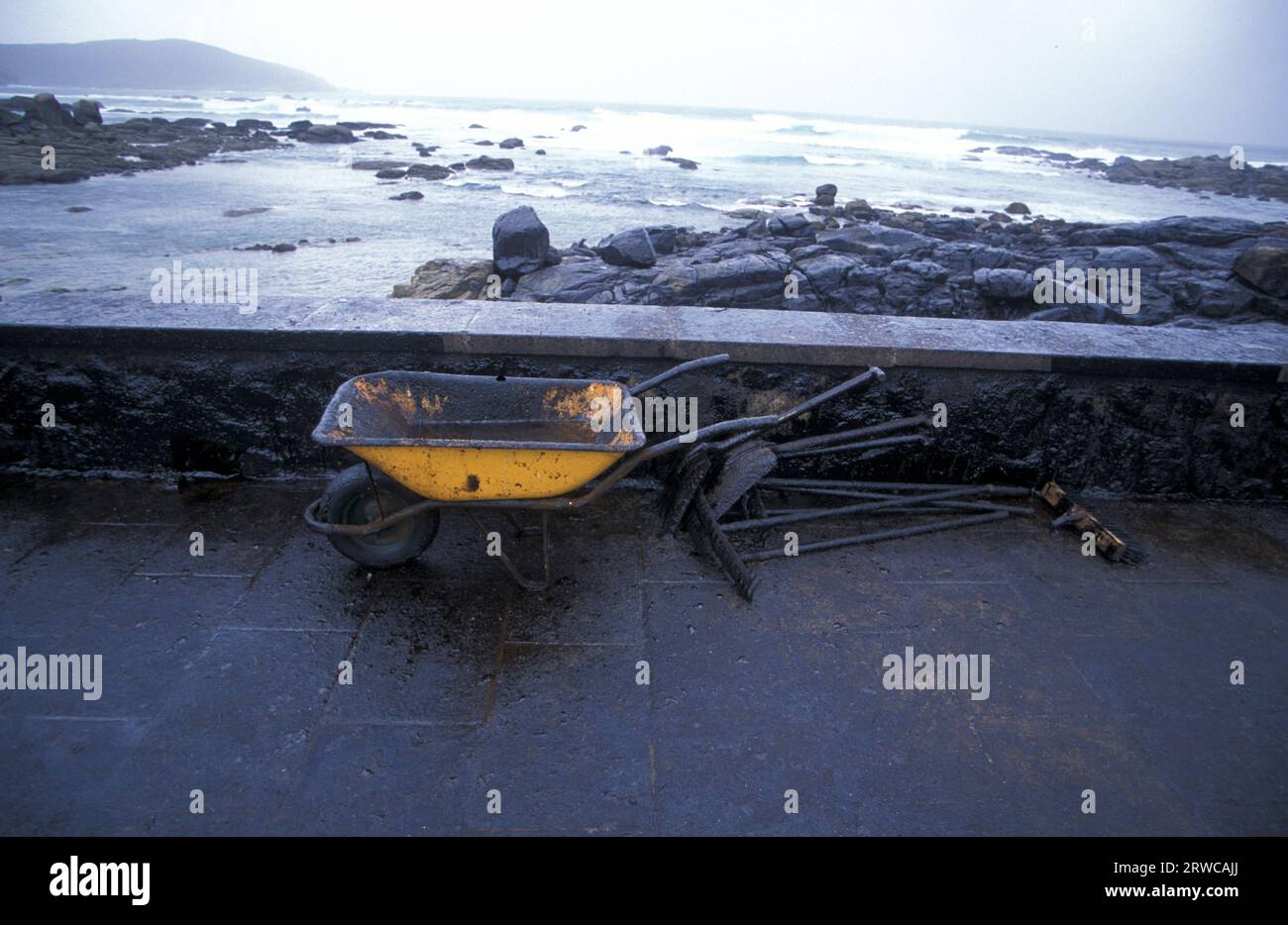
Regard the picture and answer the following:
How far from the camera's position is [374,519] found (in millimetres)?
3434

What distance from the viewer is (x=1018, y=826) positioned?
7.87ft

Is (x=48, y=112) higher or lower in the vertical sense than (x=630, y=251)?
higher

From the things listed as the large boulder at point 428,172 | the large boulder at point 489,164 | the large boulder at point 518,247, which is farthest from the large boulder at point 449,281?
the large boulder at point 489,164

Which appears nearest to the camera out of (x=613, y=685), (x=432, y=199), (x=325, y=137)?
(x=613, y=685)

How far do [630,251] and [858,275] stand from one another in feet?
16.1

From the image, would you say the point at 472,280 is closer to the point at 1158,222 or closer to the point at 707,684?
the point at 707,684

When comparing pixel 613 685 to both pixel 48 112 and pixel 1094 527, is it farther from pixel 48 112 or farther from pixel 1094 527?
pixel 48 112

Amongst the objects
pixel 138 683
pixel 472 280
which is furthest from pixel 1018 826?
pixel 472 280

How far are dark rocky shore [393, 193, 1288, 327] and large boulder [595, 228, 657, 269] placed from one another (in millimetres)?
28

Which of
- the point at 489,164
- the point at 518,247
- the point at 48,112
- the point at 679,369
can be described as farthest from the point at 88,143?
the point at 679,369

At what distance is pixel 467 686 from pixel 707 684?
96 centimetres

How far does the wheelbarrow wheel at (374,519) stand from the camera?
3.36 metres
